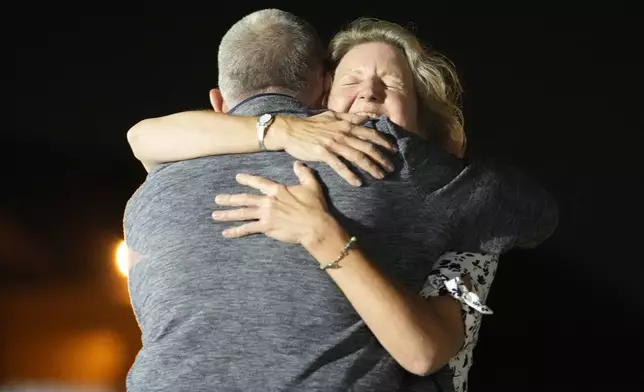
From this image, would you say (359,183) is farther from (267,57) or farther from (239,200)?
(267,57)

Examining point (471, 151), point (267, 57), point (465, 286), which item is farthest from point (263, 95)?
point (471, 151)

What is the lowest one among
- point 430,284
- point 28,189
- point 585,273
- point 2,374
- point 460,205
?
point 2,374

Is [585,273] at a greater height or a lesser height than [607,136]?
lesser

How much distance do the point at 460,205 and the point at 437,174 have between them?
0.06 m

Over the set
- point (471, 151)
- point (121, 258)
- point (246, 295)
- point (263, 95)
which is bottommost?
point (121, 258)

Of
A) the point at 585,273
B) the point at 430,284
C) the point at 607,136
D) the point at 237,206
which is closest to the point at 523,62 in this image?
the point at 607,136

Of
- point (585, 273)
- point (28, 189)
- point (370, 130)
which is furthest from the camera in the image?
point (28, 189)

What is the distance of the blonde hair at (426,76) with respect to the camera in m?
1.85

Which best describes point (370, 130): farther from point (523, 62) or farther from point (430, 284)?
point (523, 62)

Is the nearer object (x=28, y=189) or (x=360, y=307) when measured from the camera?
(x=360, y=307)

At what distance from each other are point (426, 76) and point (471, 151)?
626mm

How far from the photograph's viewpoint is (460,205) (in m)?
1.51

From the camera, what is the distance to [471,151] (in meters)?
2.44

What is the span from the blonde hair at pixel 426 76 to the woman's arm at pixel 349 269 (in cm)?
45
